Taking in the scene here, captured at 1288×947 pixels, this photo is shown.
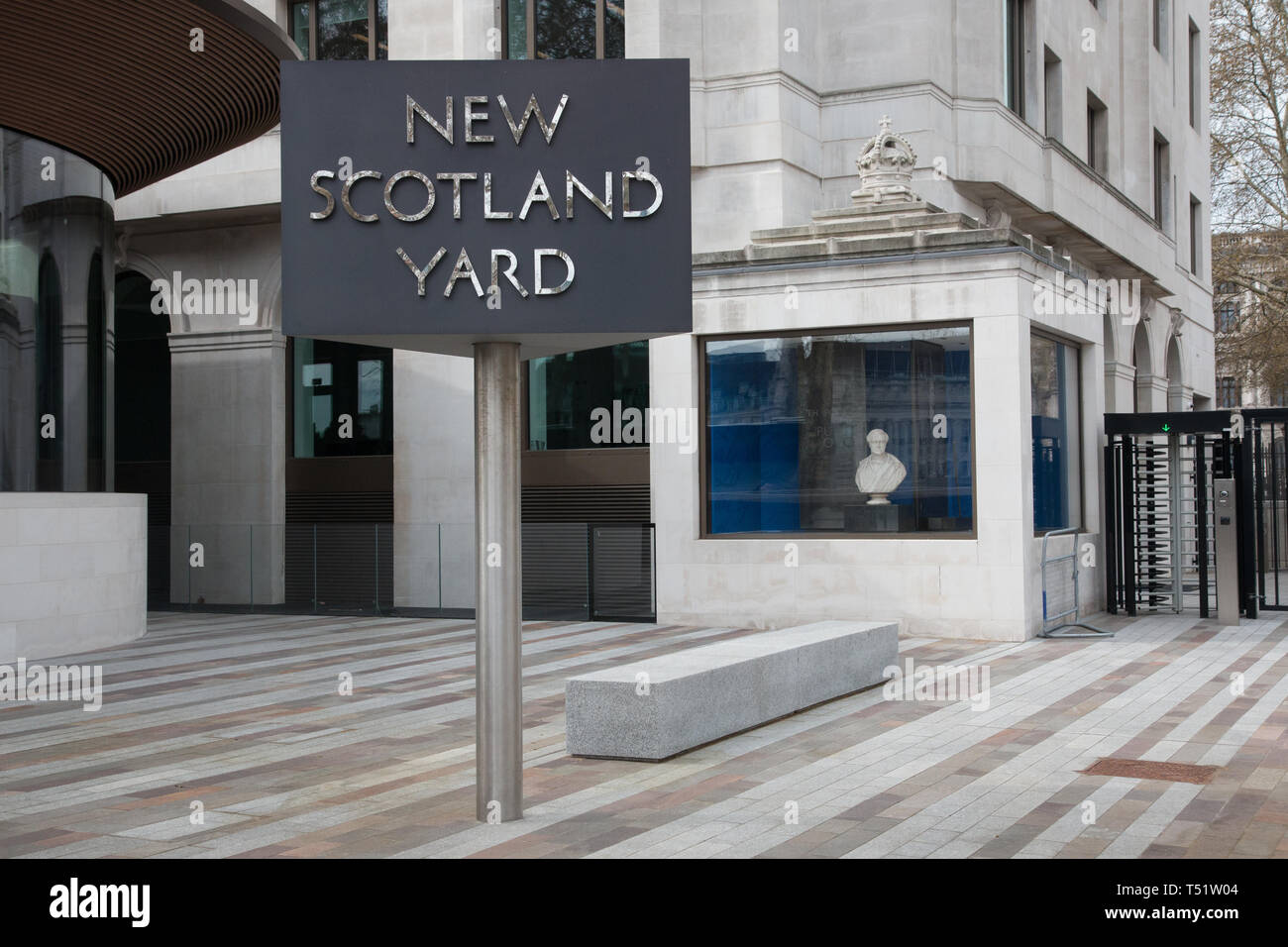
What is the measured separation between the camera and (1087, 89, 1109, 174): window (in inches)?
1323

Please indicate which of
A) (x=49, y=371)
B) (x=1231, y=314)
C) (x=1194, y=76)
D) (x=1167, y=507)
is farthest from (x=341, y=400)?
(x=1231, y=314)

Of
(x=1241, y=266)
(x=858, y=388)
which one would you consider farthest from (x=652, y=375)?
(x=1241, y=266)

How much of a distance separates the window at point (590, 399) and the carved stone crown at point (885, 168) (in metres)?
5.44

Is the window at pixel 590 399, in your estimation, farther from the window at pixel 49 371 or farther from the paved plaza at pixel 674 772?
the paved plaza at pixel 674 772

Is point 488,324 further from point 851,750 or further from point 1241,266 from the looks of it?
point 1241,266

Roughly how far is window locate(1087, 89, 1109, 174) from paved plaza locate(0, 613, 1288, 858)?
69.3 feet

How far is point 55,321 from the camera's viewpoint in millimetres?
17422

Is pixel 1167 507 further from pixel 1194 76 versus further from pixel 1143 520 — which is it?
pixel 1194 76

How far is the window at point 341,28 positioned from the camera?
26.6 metres

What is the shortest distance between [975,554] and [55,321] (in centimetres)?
1199

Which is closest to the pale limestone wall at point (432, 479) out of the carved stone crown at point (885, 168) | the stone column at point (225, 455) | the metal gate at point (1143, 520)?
the stone column at point (225, 455)

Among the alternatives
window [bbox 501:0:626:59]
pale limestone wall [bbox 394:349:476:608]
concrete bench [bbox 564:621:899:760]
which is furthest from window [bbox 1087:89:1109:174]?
concrete bench [bbox 564:621:899:760]

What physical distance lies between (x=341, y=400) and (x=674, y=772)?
19.4 meters
